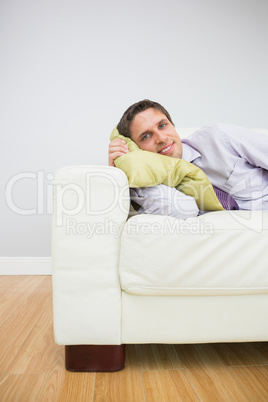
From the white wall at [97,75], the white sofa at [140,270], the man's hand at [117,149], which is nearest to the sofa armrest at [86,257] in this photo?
the white sofa at [140,270]

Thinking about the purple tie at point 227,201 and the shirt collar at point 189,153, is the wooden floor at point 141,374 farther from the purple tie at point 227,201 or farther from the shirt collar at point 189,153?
the shirt collar at point 189,153

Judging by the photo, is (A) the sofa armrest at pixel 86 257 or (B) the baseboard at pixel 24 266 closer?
(A) the sofa armrest at pixel 86 257

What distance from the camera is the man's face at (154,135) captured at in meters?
1.59

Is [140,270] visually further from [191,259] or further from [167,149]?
[167,149]

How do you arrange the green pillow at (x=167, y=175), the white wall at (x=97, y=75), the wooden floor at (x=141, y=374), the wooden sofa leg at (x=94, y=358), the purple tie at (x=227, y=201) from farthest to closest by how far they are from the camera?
the white wall at (x=97, y=75) → the purple tie at (x=227, y=201) → the green pillow at (x=167, y=175) → the wooden sofa leg at (x=94, y=358) → the wooden floor at (x=141, y=374)

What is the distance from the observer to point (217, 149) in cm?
151

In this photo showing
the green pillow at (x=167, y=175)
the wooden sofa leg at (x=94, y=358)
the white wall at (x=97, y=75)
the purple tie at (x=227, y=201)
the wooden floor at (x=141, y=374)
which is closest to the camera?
the wooden floor at (x=141, y=374)

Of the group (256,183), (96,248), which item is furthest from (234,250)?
(256,183)

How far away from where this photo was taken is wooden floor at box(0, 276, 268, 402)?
95 centimetres

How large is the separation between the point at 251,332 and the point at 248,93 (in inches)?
74.0

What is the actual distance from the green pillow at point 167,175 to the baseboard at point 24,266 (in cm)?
138

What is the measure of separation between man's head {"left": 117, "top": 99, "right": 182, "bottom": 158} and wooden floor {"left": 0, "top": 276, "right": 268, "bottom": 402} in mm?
868

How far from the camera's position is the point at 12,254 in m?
2.44

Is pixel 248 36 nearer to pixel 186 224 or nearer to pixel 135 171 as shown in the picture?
pixel 135 171
